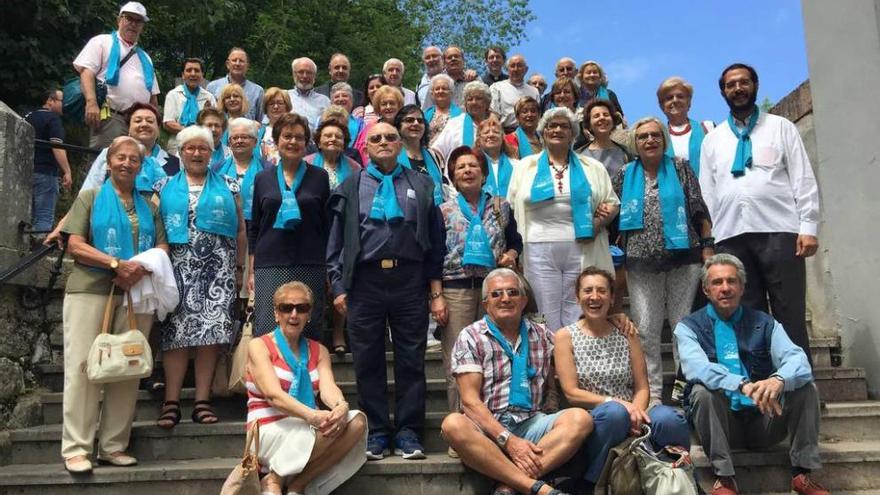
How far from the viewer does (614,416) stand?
407 cm

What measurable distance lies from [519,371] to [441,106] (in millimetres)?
3953

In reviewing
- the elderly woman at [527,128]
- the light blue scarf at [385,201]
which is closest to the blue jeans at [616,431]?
Answer: the light blue scarf at [385,201]

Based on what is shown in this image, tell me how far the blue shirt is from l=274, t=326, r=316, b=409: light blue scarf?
204 cm

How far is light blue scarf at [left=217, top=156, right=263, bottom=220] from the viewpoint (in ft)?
18.2

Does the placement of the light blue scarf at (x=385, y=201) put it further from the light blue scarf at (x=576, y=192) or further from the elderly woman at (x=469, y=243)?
the light blue scarf at (x=576, y=192)

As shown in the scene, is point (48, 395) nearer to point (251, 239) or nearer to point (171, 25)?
point (251, 239)

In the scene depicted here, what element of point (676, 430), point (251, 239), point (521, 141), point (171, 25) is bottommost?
point (676, 430)

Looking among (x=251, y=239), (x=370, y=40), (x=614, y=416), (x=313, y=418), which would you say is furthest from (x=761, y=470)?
(x=370, y=40)

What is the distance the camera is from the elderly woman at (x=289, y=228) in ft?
16.1

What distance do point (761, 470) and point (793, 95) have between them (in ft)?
13.4

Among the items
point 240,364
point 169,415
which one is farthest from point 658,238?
point 169,415

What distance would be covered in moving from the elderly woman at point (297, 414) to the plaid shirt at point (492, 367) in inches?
25.2

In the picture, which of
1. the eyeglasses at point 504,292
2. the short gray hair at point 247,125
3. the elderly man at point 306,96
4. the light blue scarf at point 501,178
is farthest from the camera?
the elderly man at point 306,96

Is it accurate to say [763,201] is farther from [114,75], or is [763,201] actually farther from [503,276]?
[114,75]
